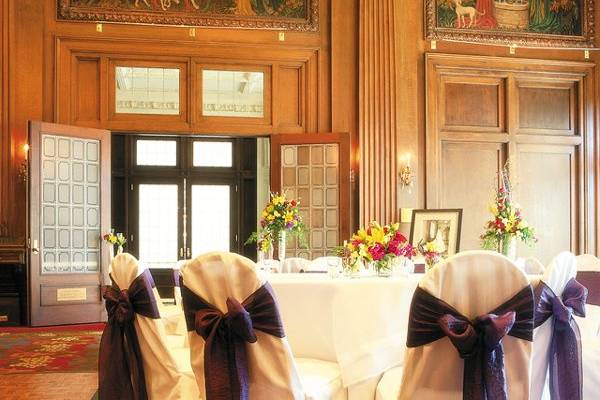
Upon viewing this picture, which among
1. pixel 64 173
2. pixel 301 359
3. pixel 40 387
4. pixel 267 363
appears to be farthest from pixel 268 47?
pixel 267 363

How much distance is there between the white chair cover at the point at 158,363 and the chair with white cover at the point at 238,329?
0.44 metres

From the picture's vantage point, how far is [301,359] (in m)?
3.23

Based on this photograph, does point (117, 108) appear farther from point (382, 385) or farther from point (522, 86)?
point (382, 385)

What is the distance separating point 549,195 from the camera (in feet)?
30.9

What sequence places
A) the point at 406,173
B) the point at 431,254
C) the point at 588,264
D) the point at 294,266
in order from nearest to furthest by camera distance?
the point at 431,254 → the point at 588,264 → the point at 294,266 → the point at 406,173

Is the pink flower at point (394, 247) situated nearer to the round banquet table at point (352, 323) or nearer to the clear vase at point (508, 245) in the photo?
the round banquet table at point (352, 323)

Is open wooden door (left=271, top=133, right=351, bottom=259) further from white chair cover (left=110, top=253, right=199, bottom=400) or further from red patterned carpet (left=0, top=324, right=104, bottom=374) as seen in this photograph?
white chair cover (left=110, top=253, right=199, bottom=400)

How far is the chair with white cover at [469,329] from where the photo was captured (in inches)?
87.3

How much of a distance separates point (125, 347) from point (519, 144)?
7388 millimetres

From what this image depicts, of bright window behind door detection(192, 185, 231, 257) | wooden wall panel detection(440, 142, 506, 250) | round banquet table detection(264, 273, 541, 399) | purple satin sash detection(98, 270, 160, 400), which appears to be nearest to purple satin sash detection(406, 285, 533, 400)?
round banquet table detection(264, 273, 541, 399)

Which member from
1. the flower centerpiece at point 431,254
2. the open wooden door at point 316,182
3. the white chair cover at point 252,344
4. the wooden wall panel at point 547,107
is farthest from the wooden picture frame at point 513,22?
the white chair cover at point 252,344

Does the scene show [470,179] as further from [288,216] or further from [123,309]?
[123,309]

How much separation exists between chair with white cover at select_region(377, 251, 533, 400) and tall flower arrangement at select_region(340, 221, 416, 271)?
1443 mm

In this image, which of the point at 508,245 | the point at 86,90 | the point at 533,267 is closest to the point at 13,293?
the point at 86,90
